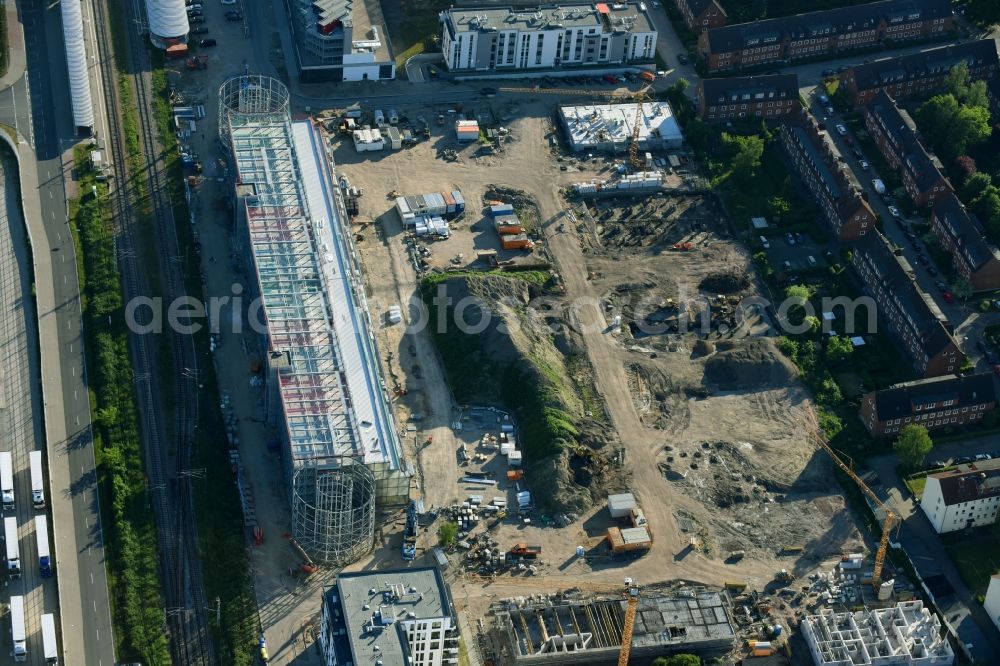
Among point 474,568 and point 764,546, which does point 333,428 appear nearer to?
point 474,568

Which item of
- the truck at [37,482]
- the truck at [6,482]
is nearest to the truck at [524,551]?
the truck at [37,482]

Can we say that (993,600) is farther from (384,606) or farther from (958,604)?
(384,606)

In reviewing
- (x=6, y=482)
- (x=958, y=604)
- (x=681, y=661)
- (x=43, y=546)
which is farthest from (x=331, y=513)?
(x=958, y=604)

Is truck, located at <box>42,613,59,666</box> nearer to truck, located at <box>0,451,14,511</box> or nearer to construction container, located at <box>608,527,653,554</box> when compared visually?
truck, located at <box>0,451,14,511</box>

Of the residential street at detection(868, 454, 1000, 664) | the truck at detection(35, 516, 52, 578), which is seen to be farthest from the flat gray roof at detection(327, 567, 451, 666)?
the residential street at detection(868, 454, 1000, 664)

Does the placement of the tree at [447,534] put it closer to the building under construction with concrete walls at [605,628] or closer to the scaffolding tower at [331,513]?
the scaffolding tower at [331,513]

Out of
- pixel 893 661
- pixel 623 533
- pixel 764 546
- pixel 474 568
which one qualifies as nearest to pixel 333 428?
pixel 474 568
